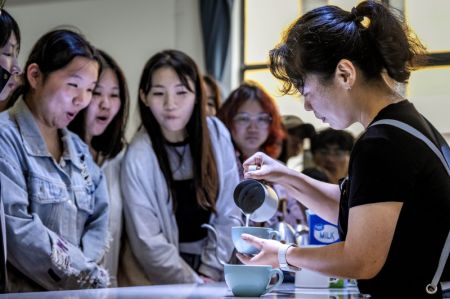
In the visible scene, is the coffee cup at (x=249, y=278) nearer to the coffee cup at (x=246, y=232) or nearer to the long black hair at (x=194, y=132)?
the coffee cup at (x=246, y=232)

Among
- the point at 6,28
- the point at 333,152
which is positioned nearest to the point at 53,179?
the point at 6,28

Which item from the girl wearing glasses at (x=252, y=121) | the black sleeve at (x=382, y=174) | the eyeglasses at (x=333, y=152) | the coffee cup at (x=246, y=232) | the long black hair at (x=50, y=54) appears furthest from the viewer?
the eyeglasses at (x=333, y=152)

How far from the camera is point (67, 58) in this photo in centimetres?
205

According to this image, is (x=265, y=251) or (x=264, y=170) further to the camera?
(x=264, y=170)

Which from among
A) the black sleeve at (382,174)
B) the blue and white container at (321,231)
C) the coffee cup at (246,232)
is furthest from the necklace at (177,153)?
the black sleeve at (382,174)

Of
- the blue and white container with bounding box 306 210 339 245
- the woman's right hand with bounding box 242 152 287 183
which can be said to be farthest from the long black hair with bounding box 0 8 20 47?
the blue and white container with bounding box 306 210 339 245

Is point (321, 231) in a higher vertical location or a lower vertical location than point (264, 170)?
lower

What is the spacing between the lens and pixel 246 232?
1394 millimetres

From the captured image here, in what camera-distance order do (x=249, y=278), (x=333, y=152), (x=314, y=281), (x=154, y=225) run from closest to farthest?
1. (x=249, y=278)
2. (x=314, y=281)
3. (x=154, y=225)
4. (x=333, y=152)

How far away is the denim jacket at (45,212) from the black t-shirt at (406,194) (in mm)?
1005

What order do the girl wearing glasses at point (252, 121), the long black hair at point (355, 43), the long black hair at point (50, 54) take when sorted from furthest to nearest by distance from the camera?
the girl wearing glasses at point (252, 121), the long black hair at point (50, 54), the long black hair at point (355, 43)

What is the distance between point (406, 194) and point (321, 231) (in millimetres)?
743

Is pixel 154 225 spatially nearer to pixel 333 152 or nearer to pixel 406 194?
pixel 333 152

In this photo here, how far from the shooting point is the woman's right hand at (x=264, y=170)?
156 centimetres
